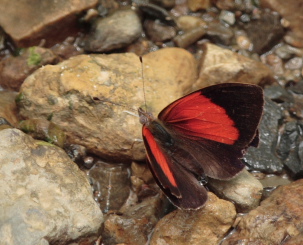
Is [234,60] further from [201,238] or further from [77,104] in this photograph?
[201,238]

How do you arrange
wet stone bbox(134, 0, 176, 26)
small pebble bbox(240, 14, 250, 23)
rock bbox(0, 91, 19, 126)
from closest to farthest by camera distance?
rock bbox(0, 91, 19, 126) → wet stone bbox(134, 0, 176, 26) → small pebble bbox(240, 14, 250, 23)

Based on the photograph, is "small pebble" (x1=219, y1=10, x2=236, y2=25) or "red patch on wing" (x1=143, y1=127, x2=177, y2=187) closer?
"red patch on wing" (x1=143, y1=127, x2=177, y2=187)

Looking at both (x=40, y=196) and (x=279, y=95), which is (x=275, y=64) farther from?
(x=40, y=196)

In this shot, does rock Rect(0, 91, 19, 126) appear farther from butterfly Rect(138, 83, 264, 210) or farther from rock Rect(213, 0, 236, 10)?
rock Rect(213, 0, 236, 10)

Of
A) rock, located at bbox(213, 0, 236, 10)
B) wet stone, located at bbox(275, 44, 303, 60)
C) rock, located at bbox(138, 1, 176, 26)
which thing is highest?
rock, located at bbox(138, 1, 176, 26)

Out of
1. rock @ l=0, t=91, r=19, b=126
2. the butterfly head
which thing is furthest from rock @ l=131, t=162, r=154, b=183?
rock @ l=0, t=91, r=19, b=126

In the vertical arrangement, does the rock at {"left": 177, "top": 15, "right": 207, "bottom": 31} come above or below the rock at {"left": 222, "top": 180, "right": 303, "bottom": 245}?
above

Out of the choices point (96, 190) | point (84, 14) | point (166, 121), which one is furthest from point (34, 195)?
point (84, 14)
